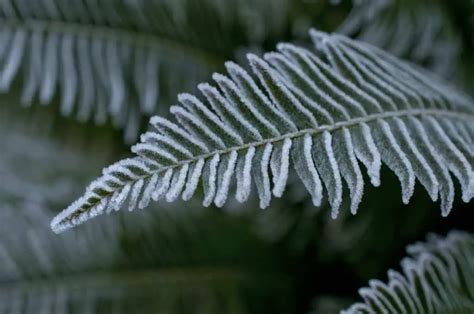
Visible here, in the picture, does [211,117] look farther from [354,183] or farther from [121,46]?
[121,46]

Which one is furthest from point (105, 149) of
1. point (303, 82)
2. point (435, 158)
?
point (435, 158)

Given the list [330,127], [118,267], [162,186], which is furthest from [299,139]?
[118,267]

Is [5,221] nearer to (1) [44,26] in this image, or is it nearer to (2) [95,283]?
(2) [95,283]

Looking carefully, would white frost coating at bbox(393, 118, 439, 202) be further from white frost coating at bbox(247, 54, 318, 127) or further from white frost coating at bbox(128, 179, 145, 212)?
white frost coating at bbox(128, 179, 145, 212)

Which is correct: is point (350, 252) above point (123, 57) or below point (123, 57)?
below

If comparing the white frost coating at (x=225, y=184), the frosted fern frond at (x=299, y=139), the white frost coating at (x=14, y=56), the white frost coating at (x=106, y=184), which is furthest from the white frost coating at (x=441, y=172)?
the white frost coating at (x=14, y=56)

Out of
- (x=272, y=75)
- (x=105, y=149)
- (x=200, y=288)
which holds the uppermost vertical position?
(x=105, y=149)
